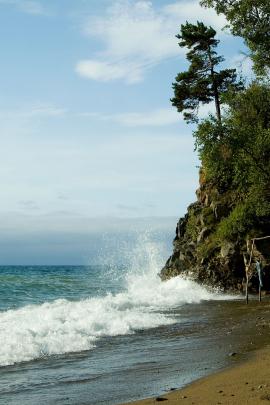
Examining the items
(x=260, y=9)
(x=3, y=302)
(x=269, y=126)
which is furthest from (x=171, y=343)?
(x=269, y=126)

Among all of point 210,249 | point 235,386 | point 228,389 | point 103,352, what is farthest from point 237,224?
point 228,389

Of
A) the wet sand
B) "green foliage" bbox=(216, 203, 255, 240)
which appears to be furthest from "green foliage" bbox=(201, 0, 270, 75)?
the wet sand

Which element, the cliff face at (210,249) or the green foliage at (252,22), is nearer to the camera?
the green foliage at (252,22)

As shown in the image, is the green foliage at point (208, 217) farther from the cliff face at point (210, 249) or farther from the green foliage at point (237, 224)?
the green foliage at point (237, 224)

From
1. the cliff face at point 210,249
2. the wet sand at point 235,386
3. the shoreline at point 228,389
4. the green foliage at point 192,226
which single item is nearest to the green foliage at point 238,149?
the cliff face at point 210,249

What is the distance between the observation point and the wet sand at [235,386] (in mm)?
7859

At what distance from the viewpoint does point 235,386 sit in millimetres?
8664

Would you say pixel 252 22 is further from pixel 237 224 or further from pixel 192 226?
pixel 192 226

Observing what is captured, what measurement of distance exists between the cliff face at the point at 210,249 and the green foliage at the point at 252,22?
13.3m

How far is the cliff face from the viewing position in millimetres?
Result: 33656

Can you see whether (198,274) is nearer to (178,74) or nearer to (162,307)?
(162,307)

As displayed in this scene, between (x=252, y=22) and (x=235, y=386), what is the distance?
782 inches

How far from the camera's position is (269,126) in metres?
34.5

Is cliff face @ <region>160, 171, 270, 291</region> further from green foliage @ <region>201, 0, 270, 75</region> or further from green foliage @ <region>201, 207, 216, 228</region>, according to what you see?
green foliage @ <region>201, 0, 270, 75</region>
